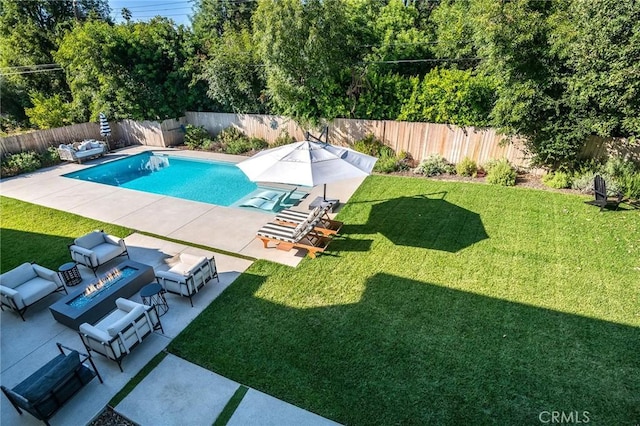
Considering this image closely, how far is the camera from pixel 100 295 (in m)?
6.09

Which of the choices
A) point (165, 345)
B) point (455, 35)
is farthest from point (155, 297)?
point (455, 35)

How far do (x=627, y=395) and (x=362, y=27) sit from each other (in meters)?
17.7

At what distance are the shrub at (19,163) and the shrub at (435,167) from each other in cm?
1858

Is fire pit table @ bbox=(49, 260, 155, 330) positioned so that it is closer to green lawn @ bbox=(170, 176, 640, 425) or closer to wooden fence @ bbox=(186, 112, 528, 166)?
green lawn @ bbox=(170, 176, 640, 425)

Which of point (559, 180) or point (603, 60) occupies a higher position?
point (603, 60)

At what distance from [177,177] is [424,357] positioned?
14.3m

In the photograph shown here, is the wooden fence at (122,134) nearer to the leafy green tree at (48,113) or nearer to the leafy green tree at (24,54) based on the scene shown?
the leafy green tree at (48,113)

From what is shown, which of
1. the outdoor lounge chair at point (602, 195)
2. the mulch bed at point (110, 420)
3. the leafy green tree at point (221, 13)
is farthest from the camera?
the leafy green tree at point (221, 13)

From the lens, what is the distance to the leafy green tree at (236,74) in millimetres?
17094

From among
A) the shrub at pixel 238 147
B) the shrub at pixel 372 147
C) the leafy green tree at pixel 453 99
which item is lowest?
the shrub at pixel 238 147

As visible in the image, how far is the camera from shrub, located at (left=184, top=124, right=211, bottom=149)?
63.3ft

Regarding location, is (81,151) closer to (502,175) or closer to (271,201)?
(271,201)

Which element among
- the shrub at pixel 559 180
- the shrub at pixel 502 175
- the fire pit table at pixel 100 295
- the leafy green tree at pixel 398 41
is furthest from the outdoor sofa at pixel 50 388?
the leafy green tree at pixel 398 41

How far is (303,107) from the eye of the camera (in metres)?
16.0
